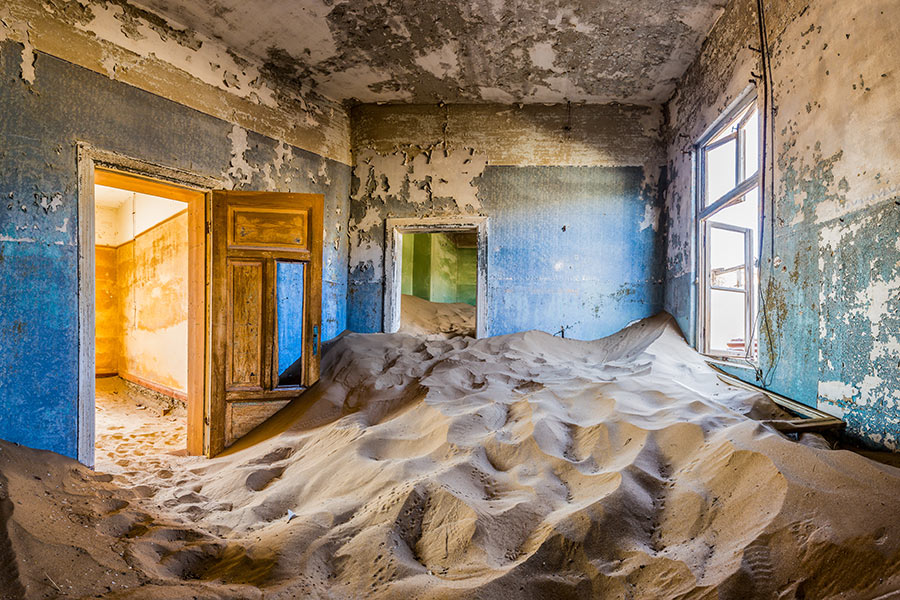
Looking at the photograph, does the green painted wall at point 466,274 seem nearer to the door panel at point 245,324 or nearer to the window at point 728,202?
the window at point 728,202

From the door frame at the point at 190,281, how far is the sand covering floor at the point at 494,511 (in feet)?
1.62

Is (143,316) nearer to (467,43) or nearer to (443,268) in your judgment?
(467,43)

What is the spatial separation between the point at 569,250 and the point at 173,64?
440 centimetres

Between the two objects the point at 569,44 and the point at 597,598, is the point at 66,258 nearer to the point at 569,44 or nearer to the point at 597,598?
the point at 597,598

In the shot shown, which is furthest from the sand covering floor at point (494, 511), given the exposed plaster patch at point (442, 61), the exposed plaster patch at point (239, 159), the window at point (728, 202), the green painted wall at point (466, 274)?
the green painted wall at point (466, 274)

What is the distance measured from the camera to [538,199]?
17.9 feet

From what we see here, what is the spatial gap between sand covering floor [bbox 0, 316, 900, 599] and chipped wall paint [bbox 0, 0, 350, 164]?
2728 mm

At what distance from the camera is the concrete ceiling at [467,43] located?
12.2 feet

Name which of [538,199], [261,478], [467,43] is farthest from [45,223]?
[538,199]

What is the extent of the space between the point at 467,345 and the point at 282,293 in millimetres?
2055

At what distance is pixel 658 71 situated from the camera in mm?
4680

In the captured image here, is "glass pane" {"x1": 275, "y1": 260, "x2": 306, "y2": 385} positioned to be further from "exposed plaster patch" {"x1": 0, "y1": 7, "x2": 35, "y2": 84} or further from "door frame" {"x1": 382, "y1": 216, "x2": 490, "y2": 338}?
"exposed plaster patch" {"x1": 0, "y1": 7, "x2": 35, "y2": 84}

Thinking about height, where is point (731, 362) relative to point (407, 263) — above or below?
below

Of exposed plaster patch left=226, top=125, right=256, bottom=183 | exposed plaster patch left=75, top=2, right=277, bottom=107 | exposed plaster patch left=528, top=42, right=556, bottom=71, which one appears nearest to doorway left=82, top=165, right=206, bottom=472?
exposed plaster patch left=226, top=125, right=256, bottom=183
